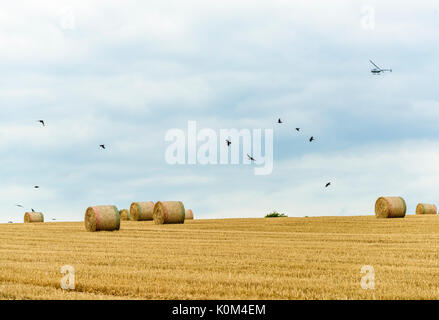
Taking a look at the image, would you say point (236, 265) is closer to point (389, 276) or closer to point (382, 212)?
point (389, 276)

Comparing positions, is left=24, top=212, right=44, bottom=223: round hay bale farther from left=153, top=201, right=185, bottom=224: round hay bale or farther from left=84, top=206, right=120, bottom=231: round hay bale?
left=84, top=206, right=120, bottom=231: round hay bale

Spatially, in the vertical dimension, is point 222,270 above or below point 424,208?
below

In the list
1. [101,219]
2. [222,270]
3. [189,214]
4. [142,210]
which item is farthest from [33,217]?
[222,270]

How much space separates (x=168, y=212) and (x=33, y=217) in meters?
18.3

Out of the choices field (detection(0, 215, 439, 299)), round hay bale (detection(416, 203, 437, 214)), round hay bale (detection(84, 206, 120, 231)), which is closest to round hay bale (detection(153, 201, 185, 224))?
round hay bale (detection(84, 206, 120, 231))

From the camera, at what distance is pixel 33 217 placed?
5044 cm

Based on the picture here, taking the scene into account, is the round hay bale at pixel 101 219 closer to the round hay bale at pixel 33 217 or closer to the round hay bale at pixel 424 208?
the round hay bale at pixel 33 217

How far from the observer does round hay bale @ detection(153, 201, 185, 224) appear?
37156mm

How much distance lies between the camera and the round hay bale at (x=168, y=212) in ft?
122

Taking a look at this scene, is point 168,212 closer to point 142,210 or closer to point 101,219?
point 142,210

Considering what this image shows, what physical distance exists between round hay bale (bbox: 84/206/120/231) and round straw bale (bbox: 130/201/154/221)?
1011 centimetres
